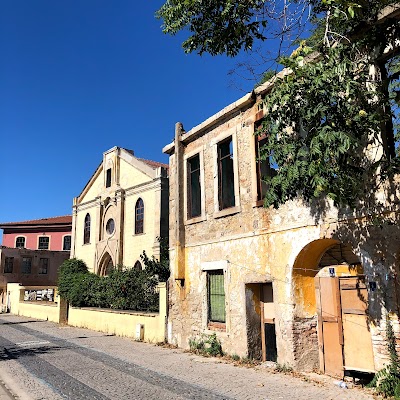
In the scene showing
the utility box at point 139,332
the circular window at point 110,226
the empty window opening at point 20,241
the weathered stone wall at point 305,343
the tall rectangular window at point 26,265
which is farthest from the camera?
the empty window opening at point 20,241

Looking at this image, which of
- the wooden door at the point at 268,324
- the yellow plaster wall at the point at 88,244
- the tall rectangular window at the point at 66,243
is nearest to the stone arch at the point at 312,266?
the wooden door at the point at 268,324

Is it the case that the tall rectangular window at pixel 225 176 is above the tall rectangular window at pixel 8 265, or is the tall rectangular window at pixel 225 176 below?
above

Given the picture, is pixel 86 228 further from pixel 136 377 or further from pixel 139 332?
pixel 136 377

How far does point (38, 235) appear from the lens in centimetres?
4462

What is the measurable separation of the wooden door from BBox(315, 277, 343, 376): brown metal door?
1.40 meters

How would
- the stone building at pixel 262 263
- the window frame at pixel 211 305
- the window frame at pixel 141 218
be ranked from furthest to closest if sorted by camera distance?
1. the window frame at pixel 141 218
2. the window frame at pixel 211 305
3. the stone building at pixel 262 263

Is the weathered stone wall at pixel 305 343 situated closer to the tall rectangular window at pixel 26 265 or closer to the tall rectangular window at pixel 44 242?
the tall rectangular window at pixel 26 265

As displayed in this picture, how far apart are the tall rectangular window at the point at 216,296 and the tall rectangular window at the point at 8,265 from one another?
2850 cm

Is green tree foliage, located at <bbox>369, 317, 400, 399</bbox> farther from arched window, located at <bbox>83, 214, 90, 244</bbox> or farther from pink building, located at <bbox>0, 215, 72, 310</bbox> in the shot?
pink building, located at <bbox>0, 215, 72, 310</bbox>

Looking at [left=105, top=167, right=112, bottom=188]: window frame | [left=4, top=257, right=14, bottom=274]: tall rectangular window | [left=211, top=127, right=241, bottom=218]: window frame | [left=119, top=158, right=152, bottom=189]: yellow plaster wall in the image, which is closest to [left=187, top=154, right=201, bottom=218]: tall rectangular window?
[left=211, top=127, right=241, bottom=218]: window frame

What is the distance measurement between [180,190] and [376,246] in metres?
7.31

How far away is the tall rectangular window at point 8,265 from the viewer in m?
35.2

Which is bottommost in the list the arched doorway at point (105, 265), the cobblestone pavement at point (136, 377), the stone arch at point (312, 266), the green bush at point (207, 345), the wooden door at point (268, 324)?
the cobblestone pavement at point (136, 377)

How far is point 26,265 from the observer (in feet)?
121
